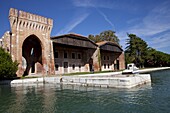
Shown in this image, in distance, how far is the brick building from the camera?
90.9 feet

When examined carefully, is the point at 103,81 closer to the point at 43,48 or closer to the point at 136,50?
the point at 43,48

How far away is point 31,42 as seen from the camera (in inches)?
1364

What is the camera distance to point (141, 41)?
57906mm

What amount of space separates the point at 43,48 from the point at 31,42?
4.71 metres

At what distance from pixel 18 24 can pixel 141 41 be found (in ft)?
136

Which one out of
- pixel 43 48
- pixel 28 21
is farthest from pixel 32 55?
pixel 28 21

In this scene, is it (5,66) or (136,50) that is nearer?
(5,66)

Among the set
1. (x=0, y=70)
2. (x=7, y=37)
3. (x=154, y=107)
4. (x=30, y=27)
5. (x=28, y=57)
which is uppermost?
(x=30, y=27)

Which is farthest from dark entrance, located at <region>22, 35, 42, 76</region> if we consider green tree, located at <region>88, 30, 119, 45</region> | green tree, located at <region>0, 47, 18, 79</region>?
green tree, located at <region>88, 30, 119, 45</region>

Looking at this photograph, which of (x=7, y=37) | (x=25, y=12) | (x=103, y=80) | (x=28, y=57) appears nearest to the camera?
(x=103, y=80)

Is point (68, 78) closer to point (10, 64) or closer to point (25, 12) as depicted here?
point (10, 64)

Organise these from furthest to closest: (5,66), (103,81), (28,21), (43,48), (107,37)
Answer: (107,37) < (43,48) < (28,21) < (5,66) < (103,81)

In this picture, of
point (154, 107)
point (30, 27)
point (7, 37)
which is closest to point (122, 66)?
point (30, 27)

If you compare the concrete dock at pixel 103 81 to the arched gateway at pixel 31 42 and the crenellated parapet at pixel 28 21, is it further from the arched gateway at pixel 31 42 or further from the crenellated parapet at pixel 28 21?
the crenellated parapet at pixel 28 21
